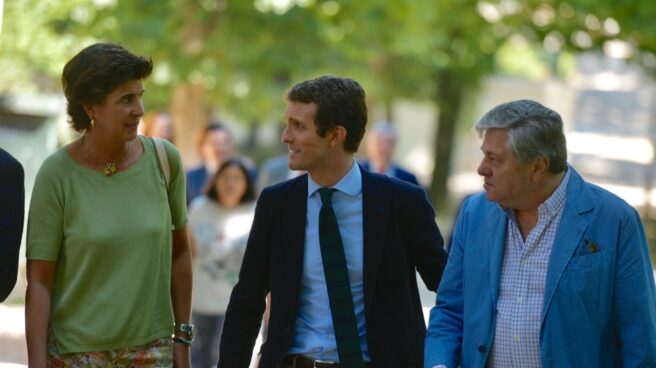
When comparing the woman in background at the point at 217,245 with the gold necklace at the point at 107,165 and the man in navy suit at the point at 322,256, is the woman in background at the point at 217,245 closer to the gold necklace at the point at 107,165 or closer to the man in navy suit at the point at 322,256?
the man in navy suit at the point at 322,256

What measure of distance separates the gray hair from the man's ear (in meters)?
0.70

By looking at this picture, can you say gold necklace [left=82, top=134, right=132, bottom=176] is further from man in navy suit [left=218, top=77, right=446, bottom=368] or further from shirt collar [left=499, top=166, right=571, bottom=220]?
shirt collar [left=499, top=166, right=571, bottom=220]

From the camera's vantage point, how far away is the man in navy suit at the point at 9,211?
16.8 feet

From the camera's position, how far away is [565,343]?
5008 millimetres

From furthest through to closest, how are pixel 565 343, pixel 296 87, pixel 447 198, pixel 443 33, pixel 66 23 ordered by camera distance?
1. pixel 447 198
2. pixel 443 33
3. pixel 66 23
4. pixel 296 87
5. pixel 565 343

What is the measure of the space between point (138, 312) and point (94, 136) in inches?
26.4

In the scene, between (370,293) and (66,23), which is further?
(66,23)

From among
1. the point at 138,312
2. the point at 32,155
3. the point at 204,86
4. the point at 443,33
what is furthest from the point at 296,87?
the point at 443,33

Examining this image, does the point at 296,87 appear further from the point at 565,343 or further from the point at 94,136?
the point at 565,343

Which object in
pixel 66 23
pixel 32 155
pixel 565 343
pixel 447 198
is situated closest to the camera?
pixel 565 343

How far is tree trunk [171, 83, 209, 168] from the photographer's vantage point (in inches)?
757

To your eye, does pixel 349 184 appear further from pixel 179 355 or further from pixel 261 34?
pixel 261 34

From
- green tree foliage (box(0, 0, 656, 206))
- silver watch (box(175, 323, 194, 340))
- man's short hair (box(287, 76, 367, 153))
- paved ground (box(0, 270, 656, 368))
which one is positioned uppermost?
green tree foliage (box(0, 0, 656, 206))

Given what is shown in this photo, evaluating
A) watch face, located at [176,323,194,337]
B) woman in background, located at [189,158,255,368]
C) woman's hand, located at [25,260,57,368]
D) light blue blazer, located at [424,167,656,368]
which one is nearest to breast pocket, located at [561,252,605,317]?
light blue blazer, located at [424,167,656,368]
